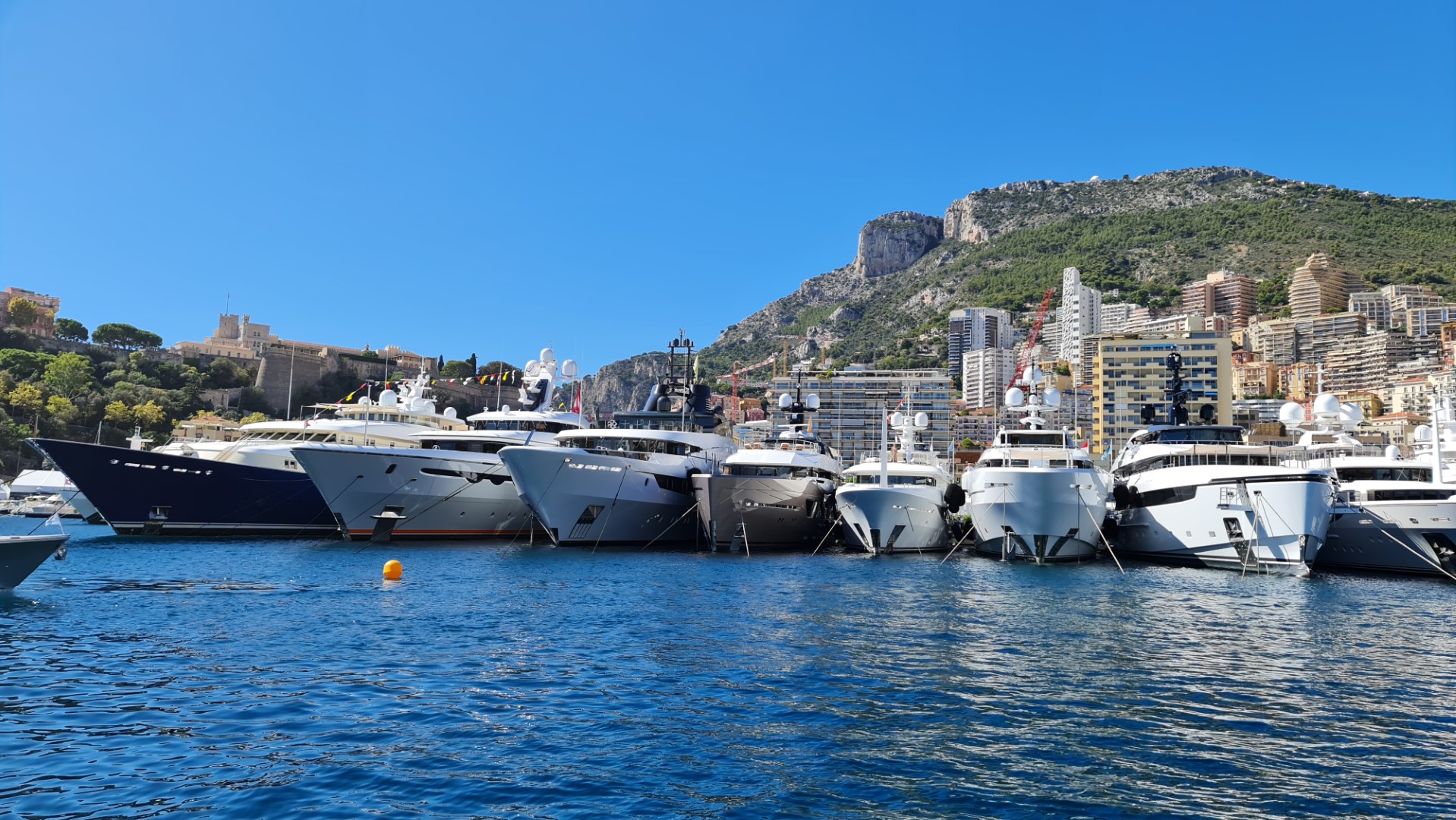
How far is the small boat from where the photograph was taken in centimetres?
2189

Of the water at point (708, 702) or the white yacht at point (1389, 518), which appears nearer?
the water at point (708, 702)

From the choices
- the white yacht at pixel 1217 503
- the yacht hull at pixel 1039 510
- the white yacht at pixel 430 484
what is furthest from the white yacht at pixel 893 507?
the white yacht at pixel 430 484

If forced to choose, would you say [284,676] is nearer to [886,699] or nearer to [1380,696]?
[886,699]

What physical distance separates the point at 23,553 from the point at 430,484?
21882 mm

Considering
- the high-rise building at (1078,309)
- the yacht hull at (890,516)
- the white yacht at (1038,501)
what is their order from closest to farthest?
the white yacht at (1038,501) → the yacht hull at (890,516) → the high-rise building at (1078,309)

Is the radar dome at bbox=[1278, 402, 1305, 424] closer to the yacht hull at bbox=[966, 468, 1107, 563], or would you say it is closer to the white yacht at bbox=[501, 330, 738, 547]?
the yacht hull at bbox=[966, 468, 1107, 563]

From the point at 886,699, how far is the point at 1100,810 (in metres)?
5.09

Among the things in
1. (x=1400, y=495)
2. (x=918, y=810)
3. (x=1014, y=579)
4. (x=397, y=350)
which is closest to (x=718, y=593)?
(x=1014, y=579)

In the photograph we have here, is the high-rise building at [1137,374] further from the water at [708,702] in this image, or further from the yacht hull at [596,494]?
the water at [708,702]

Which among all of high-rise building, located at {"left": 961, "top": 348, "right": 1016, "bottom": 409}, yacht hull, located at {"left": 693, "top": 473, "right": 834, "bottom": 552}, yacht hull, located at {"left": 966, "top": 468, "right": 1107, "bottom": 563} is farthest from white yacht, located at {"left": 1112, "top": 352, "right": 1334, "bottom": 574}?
high-rise building, located at {"left": 961, "top": 348, "right": 1016, "bottom": 409}

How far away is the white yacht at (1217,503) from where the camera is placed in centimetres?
3322

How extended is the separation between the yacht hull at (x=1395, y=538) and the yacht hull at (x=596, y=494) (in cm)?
2834

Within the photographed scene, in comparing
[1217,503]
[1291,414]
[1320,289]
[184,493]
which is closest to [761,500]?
[1217,503]

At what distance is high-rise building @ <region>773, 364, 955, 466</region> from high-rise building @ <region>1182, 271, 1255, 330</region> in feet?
201
